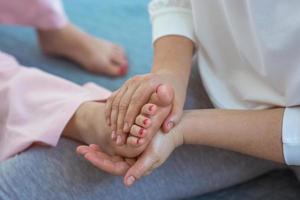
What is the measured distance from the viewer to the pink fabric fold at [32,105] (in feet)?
2.69

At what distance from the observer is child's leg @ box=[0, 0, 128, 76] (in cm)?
127

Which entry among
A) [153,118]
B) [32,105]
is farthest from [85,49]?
[153,118]

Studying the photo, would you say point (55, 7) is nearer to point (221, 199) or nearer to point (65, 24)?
point (65, 24)

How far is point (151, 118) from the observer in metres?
0.67

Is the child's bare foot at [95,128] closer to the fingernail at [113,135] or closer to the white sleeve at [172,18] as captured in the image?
the fingernail at [113,135]

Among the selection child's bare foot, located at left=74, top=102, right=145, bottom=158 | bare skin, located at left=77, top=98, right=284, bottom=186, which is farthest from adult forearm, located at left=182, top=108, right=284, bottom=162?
child's bare foot, located at left=74, top=102, right=145, bottom=158

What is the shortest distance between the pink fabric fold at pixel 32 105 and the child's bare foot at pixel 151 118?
0.61 feet

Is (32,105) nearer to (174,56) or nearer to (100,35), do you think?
(174,56)

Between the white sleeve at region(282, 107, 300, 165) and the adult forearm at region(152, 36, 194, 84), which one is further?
the adult forearm at region(152, 36, 194, 84)

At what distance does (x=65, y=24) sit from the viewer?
1317mm

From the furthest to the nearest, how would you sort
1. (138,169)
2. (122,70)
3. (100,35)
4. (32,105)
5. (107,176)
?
(100,35) → (122,70) → (32,105) → (107,176) → (138,169)

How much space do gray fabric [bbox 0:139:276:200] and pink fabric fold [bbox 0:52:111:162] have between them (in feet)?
0.09

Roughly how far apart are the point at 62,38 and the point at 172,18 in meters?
0.53

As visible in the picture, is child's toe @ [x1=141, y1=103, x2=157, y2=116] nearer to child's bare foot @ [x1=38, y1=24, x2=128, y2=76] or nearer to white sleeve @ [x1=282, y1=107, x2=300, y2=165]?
white sleeve @ [x1=282, y1=107, x2=300, y2=165]
